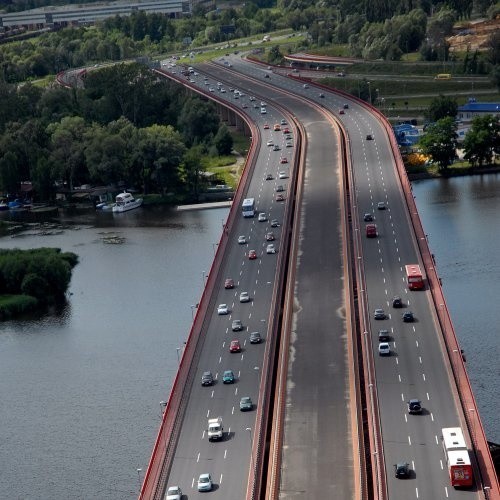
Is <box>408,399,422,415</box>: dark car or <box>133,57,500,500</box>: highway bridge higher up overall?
<box>408,399,422,415</box>: dark car

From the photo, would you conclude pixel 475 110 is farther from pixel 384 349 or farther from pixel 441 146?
pixel 384 349

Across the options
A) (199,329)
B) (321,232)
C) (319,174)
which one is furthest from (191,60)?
(199,329)

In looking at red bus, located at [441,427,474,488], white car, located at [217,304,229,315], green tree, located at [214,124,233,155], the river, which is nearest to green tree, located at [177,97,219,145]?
green tree, located at [214,124,233,155]

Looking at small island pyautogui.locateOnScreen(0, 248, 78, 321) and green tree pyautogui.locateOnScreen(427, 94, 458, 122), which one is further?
green tree pyautogui.locateOnScreen(427, 94, 458, 122)

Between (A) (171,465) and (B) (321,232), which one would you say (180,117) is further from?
(A) (171,465)

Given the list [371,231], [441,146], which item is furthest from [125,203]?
[371,231]

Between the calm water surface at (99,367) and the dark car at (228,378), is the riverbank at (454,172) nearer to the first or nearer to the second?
the calm water surface at (99,367)

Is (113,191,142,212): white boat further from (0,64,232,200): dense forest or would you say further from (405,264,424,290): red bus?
(405,264,424,290): red bus
